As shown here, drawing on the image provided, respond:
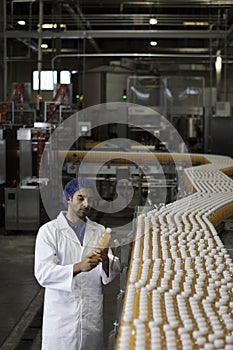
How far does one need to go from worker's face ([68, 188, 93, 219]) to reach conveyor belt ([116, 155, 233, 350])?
0.97 feet

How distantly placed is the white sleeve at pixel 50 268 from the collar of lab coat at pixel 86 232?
0.28ft

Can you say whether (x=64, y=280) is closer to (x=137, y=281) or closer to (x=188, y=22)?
(x=137, y=281)

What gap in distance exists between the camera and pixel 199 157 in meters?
8.48

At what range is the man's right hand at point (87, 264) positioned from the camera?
276 cm

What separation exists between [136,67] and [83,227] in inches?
536

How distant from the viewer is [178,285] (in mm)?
2207

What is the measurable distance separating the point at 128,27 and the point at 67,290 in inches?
505

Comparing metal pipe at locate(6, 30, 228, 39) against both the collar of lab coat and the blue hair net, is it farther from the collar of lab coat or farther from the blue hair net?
the collar of lab coat

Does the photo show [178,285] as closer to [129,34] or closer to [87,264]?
[87,264]

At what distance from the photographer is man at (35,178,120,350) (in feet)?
9.37

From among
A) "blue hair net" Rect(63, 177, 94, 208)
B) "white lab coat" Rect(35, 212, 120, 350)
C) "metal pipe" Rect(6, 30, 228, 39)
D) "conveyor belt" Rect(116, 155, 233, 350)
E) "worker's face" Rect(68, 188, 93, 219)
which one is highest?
"metal pipe" Rect(6, 30, 228, 39)

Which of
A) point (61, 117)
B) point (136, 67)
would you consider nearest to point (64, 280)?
point (61, 117)

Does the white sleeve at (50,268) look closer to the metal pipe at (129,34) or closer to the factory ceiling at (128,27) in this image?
the factory ceiling at (128,27)

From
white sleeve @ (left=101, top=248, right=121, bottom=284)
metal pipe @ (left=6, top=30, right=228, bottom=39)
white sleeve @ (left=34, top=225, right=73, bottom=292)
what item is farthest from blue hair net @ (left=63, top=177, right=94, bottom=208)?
metal pipe @ (left=6, top=30, right=228, bottom=39)
